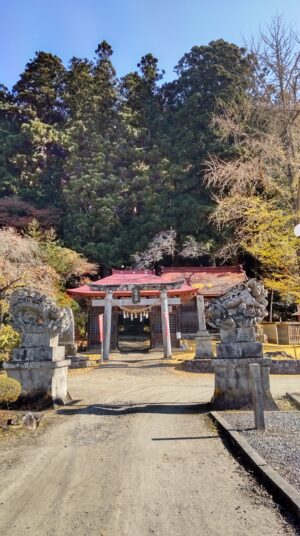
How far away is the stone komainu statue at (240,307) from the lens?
26.0 feet

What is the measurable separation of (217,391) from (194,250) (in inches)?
754

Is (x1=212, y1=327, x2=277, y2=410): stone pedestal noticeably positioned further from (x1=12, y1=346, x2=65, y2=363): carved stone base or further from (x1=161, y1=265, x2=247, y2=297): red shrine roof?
(x1=161, y1=265, x2=247, y2=297): red shrine roof

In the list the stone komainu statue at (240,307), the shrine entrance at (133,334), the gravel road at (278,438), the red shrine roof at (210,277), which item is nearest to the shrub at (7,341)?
the stone komainu statue at (240,307)

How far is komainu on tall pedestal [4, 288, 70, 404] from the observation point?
8.17 metres

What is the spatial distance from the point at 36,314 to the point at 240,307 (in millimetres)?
4650

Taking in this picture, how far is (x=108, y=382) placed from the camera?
42.1 feet

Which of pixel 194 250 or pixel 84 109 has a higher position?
pixel 84 109

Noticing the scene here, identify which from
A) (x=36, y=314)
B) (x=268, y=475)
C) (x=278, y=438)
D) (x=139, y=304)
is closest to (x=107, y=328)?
(x=139, y=304)

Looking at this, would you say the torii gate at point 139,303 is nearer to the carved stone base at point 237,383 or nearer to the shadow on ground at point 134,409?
the shadow on ground at point 134,409

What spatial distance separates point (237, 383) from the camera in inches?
302

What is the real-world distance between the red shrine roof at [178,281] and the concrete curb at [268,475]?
13064 mm

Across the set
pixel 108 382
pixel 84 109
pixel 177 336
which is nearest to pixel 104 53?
pixel 84 109

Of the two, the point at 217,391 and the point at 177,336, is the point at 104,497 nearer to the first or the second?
the point at 217,391

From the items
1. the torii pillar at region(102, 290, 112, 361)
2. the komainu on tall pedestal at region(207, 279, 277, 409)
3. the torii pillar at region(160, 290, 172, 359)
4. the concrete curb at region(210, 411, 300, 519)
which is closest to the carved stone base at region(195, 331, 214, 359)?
the torii pillar at region(160, 290, 172, 359)
